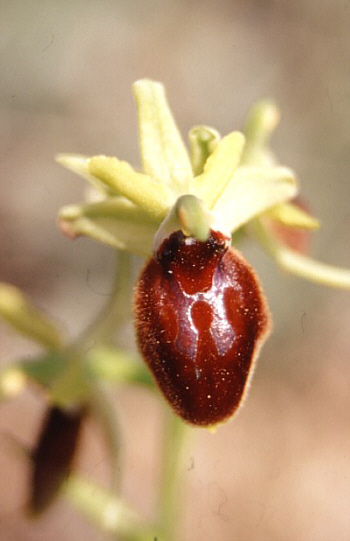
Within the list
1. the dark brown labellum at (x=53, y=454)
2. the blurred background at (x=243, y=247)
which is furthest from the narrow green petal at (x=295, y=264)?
the blurred background at (x=243, y=247)

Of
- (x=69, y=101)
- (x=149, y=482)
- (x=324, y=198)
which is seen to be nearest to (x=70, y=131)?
(x=69, y=101)

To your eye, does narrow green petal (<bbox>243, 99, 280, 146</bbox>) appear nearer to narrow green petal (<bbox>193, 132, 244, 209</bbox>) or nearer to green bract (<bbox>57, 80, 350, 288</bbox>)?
green bract (<bbox>57, 80, 350, 288</bbox>)

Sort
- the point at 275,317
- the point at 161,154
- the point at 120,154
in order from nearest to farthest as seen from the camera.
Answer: the point at 161,154, the point at 275,317, the point at 120,154

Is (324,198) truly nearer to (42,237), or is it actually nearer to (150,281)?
(42,237)

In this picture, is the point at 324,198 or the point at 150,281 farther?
the point at 324,198

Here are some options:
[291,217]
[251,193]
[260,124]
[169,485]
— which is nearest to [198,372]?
[251,193]

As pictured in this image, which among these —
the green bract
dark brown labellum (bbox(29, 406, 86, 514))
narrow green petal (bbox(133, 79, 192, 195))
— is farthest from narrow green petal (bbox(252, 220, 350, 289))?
dark brown labellum (bbox(29, 406, 86, 514))
